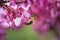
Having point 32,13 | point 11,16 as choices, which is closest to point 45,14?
point 32,13

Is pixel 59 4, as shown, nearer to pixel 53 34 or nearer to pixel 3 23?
pixel 53 34

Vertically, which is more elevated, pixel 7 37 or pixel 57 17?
pixel 57 17

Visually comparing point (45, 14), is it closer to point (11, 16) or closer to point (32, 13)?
point (32, 13)

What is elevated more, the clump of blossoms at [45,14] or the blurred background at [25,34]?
the clump of blossoms at [45,14]

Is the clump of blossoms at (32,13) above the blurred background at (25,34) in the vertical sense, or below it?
above

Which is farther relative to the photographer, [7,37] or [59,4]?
[7,37]

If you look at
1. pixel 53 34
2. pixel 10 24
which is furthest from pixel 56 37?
pixel 10 24

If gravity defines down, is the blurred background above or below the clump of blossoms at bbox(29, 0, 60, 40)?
below

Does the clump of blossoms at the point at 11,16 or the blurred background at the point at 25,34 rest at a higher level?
the clump of blossoms at the point at 11,16

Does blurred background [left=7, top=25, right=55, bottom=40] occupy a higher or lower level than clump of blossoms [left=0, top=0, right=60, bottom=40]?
lower

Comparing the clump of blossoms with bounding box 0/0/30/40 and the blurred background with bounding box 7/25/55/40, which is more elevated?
the clump of blossoms with bounding box 0/0/30/40
